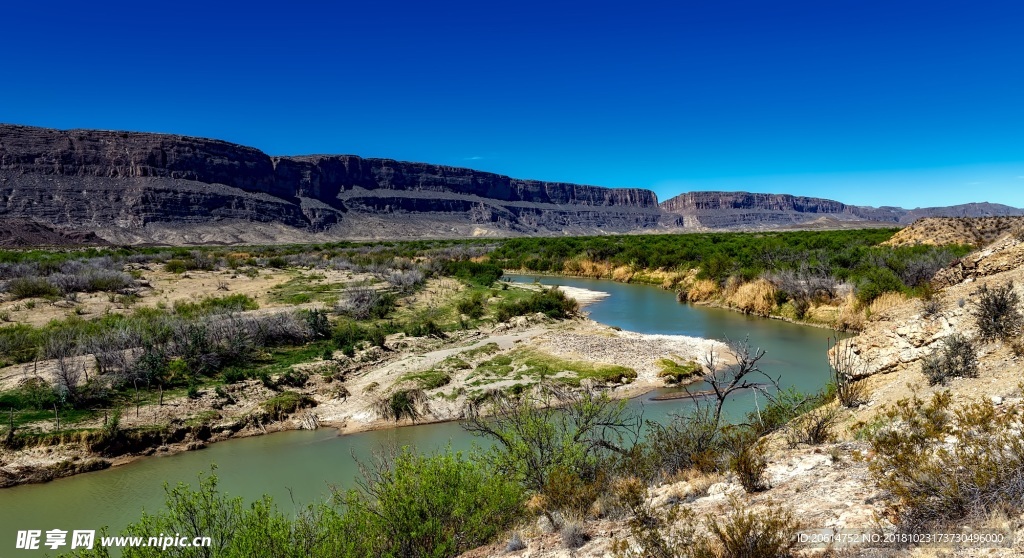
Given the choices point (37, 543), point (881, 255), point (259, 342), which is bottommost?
point (37, 543)

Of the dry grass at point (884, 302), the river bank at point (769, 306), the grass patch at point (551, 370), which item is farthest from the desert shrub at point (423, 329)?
the dry grass at point (884, 302)

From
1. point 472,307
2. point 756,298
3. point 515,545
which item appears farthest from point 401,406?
point 756,298

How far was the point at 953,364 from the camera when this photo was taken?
8289 mm

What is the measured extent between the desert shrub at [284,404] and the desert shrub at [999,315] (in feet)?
47.7

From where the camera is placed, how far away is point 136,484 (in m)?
10.2

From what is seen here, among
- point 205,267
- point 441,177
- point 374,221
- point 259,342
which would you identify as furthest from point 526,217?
point 259,342

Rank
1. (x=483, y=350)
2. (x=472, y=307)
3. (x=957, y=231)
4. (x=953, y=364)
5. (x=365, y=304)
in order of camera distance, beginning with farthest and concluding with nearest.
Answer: (x=957, y=231), (x=472, y=307), (x=365, y=304), (x=483, y=350), (x=953, y=364)

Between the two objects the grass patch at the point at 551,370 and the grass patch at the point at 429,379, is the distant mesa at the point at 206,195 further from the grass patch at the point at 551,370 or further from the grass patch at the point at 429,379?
the grass patch at the point at 551,370

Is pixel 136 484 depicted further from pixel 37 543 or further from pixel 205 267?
pixel 205 267

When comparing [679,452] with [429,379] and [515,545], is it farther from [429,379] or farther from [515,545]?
[429,379]

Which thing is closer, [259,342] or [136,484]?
[136,484]

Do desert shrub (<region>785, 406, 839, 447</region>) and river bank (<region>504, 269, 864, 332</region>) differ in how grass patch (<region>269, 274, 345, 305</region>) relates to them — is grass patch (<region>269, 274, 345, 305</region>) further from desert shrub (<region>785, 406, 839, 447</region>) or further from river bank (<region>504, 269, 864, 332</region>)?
desert shrub (<region>785, 406, 839, 447</region>)

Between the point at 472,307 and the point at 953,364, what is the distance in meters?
18.1

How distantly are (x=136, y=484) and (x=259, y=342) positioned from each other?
724 centimetres
